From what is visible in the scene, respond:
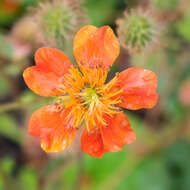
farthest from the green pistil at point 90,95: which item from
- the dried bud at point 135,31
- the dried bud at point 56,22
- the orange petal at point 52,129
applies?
the dried bud at point 56,22

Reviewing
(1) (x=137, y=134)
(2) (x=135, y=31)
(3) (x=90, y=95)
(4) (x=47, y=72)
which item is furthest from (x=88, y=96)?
(1) (x=137, y=134)

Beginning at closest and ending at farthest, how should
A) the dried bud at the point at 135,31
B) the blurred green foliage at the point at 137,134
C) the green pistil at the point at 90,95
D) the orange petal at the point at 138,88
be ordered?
the orange petal at the point at 138,88 → the green pistil at the point at 90,95 → the dried bud at the point at 135,31 → the blurred green foliage at the point at 137,134

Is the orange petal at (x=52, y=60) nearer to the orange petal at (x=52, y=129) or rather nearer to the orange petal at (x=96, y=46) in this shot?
the orange petal at (x=96, y=46)

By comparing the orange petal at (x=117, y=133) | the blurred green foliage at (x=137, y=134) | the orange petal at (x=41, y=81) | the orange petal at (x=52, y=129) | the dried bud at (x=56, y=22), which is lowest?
the blurred green foliage at (x=137, y=134)

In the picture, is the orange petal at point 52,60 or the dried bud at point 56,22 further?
the dried bud at point 56,22

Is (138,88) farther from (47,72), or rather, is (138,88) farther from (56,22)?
(56,22)

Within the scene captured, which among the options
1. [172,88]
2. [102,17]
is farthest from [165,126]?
[102,17]

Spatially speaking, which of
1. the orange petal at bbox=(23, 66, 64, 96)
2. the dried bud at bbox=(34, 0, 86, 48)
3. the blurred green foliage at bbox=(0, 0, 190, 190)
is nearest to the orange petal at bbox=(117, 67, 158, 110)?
the orange petal at bbox=(23, 66, 64, 96)

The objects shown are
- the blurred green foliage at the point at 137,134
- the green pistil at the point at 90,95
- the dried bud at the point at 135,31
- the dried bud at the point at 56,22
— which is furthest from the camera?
the blurred green foliage at the point at 137,134
